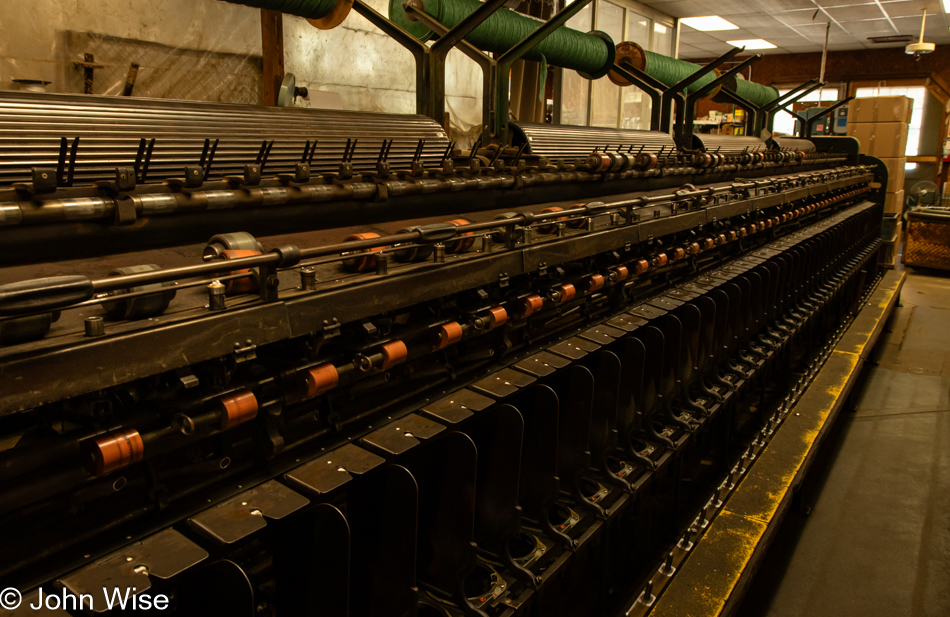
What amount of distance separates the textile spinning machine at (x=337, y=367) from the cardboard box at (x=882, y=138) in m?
7.81

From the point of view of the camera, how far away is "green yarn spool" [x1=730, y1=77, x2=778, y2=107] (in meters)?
7.89

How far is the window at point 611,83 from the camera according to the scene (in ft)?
26.7

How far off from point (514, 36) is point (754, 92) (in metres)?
5.24

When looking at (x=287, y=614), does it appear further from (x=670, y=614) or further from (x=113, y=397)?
(x=670, y=614)

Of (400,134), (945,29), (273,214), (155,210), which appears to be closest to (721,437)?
(400,134)

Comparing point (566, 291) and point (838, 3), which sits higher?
point (838, 3)

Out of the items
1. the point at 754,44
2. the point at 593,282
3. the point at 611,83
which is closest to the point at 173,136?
the point at 593,282

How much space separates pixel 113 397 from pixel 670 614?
1.65 meters

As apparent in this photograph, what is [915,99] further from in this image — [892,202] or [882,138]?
A: [892,202]

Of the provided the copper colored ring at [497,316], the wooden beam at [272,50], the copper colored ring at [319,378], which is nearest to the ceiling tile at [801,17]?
the wooden beam at [272,50]

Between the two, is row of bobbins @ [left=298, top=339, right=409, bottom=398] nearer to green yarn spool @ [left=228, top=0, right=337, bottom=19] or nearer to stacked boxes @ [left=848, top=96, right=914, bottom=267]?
green yarn spool @ [left=228, top=0, right=337, bottom=19]

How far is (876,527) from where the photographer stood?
10.1 feet

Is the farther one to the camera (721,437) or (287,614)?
(721,437)

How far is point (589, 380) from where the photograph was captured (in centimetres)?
223
